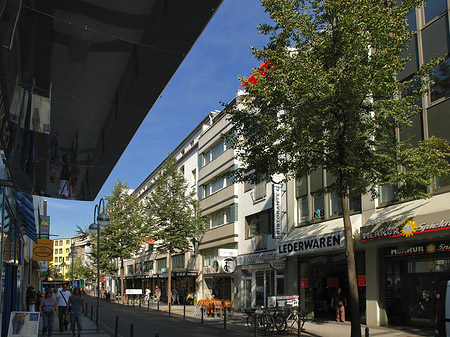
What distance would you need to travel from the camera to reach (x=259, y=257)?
97.3 feet

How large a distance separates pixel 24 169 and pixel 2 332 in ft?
19.3

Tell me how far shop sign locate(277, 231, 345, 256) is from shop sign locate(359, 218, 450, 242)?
1.61 m

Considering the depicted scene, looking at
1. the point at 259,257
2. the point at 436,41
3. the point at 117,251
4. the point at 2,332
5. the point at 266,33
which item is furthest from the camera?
the point at 117,251

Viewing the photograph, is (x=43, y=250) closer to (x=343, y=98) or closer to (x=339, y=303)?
(x=339, y=303)

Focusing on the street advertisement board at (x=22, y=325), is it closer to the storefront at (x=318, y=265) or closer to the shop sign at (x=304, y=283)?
the storefront at (x=318, y=265)

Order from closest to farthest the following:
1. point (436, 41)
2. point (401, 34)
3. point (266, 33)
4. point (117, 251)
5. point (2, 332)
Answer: point (2, 332), point (401, 34), point (266, 33), point (436, 41), point (117, 251)

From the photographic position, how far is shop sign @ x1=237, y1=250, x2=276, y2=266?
28.2 meters

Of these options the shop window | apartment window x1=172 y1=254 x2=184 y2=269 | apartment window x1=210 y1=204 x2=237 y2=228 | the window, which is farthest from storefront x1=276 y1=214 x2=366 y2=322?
apartment window x1=172 y1=254 x2=184 y2=269

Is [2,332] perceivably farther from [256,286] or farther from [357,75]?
[256,286]

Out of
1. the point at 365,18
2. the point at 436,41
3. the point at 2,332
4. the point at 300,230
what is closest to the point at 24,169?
the point at 2,332

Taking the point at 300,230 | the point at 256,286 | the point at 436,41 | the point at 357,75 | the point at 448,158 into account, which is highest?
the point at 436,41

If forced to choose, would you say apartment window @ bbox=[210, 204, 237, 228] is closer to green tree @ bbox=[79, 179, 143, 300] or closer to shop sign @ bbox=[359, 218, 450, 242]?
green tree @ bbox=[79, 179, 143, 300]

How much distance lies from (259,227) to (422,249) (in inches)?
580

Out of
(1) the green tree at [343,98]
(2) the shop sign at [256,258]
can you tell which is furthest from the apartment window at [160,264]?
(1) the green tree at [343,98]
